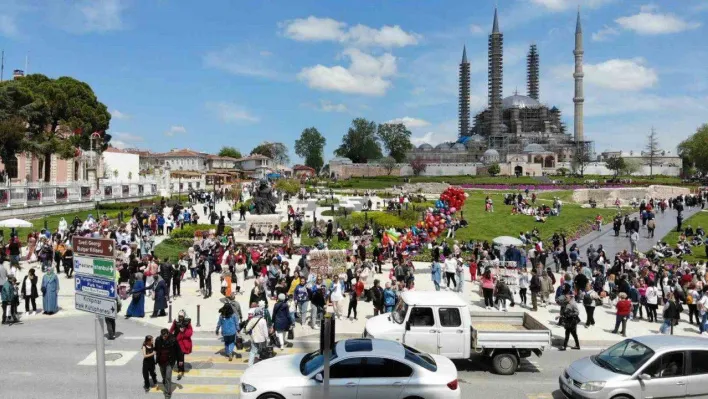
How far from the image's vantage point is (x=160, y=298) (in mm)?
14969

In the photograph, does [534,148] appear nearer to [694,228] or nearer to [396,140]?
[396,140]

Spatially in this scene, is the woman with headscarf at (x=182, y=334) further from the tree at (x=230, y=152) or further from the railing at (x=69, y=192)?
the tree at (x=230, y=152)

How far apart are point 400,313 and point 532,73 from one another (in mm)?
156795

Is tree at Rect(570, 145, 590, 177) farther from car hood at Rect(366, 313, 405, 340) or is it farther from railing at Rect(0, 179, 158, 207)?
car hood at Rect(366, 313, 405, 340)

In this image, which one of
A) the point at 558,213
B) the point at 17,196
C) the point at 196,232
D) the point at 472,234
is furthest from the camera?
the point at 558,213

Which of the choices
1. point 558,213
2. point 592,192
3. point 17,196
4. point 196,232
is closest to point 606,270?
point 196,232

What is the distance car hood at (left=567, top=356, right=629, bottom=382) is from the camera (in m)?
8.71

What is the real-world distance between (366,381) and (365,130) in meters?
124

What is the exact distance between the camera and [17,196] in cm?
3697

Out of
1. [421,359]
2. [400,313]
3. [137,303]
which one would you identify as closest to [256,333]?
[400,313]

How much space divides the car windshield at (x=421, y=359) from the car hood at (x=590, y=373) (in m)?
2.38

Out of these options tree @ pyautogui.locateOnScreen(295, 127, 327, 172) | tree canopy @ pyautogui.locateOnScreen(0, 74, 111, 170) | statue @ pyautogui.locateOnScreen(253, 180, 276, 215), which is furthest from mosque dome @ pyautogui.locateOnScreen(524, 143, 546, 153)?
statue @ pyautogui.locateOnScreen(253, 180, 276, 215)

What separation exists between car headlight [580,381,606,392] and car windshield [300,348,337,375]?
13.2ft

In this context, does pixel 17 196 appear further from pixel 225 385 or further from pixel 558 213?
pixel 558 213
